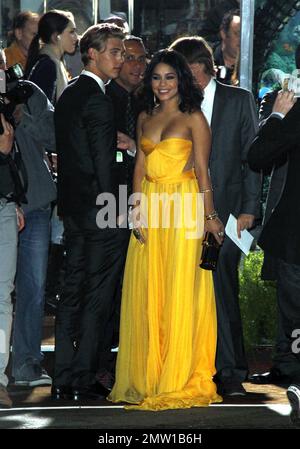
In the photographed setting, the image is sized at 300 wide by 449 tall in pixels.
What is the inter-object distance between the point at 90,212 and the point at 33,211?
762mm

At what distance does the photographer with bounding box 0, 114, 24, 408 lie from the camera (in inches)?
366

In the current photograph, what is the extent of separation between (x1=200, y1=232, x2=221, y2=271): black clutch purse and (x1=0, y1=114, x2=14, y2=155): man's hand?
1331 mm

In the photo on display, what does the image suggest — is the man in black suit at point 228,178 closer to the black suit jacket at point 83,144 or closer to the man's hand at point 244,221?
the man's hand at point 244,221

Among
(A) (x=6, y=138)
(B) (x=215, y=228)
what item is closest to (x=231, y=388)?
(B) (x=215, y=228)

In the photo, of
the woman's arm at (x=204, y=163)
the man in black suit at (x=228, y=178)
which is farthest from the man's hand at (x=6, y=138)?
the man in black suit at (x=228, y=178)

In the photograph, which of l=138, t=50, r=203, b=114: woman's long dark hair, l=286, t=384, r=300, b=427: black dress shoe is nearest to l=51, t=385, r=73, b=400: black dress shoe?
l=286, t=384, r=300, b=427: black dress shoe

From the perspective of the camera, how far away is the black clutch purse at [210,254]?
9.32 m

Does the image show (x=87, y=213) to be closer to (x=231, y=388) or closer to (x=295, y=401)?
(x=231, y=388)

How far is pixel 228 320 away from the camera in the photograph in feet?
32.5

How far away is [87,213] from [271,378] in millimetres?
1757

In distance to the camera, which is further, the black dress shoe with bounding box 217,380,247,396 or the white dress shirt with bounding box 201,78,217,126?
the white dress shirt with bounding box 201,78,217,126

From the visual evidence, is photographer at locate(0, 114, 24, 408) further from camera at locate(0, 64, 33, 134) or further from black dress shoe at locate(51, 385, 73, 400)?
black dress shoe at locate(51, 385, 73, 400)

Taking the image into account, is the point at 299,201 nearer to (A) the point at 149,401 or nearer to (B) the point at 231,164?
(B) the point at 231,164

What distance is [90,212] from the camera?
9.47 meters
